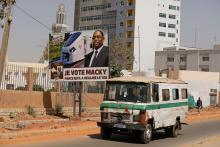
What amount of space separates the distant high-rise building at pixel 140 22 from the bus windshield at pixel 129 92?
95530mm

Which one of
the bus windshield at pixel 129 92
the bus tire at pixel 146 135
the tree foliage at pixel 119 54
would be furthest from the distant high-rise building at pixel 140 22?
the bus tire at pixel 146 135

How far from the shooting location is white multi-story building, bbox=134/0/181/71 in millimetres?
120562

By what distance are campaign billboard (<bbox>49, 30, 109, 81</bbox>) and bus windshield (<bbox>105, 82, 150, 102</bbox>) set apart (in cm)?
810

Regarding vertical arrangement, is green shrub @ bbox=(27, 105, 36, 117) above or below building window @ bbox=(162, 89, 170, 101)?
below

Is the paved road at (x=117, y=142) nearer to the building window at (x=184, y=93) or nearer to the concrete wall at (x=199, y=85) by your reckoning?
the building window at (x=184, y=93)

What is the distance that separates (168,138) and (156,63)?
328ft

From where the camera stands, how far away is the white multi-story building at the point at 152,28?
120562 mm

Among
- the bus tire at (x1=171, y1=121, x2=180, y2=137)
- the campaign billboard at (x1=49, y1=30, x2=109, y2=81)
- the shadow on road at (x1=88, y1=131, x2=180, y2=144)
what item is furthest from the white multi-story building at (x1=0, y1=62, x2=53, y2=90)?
the bus tire at (x1=171, y1=121, x2=180, y2=137)

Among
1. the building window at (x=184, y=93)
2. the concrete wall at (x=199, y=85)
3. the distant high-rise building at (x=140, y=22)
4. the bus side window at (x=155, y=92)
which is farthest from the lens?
the distant high-rise building at (x=140, y=22)

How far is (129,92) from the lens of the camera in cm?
1888

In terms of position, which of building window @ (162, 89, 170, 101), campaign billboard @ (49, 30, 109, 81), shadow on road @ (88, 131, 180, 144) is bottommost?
shadow on road @ (88, 131, 180, 144)

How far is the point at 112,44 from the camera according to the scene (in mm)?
85000

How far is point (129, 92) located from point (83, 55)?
9112 millimetres

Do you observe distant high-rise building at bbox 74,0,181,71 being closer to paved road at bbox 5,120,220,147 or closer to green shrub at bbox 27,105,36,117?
green shrub at bbox 27,105,36,117
